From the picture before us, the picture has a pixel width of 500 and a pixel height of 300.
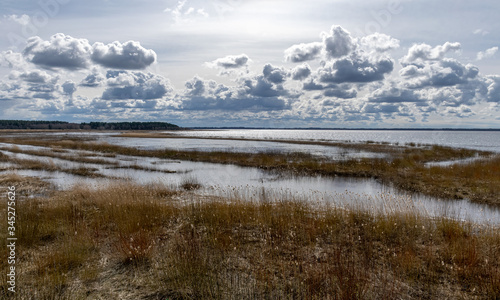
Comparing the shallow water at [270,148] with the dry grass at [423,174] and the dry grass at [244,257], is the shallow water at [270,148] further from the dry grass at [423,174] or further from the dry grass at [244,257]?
the dry grass at [244,257]

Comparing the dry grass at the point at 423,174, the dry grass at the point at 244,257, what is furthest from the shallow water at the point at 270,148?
the dry grass at the point at 244,257

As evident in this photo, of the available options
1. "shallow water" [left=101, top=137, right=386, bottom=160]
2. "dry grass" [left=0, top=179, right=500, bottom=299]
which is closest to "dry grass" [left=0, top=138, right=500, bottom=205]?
"shallow water" [left=101, top=137, right=386, bottom=160]

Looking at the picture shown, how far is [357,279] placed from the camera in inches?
260

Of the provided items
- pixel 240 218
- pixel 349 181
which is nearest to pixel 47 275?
pixel 240 218

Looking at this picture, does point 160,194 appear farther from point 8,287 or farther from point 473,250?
point 473,250

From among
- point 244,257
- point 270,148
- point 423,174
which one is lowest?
point 270,148

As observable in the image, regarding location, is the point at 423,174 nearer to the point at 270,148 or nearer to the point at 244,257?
the point at 244,257

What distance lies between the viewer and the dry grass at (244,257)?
656cm

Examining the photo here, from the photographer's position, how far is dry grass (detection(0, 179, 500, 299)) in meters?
6.56

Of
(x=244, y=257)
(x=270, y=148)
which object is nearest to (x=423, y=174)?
(x=244, y=257)

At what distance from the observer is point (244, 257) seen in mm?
8398

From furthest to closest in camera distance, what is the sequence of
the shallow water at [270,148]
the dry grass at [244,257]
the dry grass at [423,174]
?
the shallow water at [270,148] < the dry grass at [423,174] < the dry grass at [244,257]

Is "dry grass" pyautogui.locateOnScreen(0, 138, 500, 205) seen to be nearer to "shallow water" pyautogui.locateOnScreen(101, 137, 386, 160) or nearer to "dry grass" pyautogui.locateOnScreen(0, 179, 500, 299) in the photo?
"shallow water" pyautogui.locateOnScreen(101, 137, 386, 160)

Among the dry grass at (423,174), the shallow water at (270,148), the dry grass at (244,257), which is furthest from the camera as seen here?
the shallow water at (270,148)
